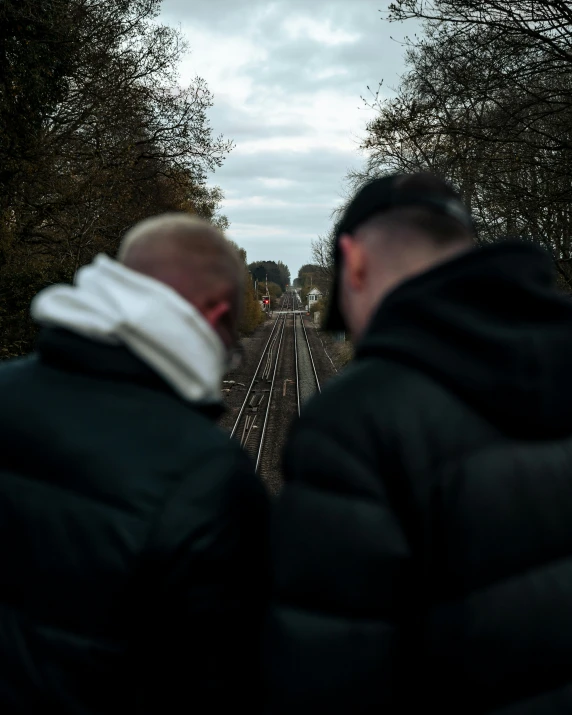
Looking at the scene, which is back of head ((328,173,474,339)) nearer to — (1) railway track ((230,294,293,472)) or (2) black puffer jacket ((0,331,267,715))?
(2) black puffer jacket ((0,331,267,715))

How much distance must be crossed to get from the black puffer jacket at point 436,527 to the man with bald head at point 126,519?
0.21 m

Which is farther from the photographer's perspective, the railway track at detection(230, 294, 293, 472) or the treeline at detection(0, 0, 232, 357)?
the railway track at detection(230, 294, 293, 472)

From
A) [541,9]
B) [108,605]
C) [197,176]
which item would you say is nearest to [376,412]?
[108,605]

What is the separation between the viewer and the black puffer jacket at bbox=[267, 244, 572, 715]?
1.27 metres

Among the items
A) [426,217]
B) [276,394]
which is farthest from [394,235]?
[276,394]

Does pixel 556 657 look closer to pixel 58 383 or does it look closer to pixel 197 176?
pixel 58 383

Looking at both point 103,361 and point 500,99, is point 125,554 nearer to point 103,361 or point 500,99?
point 103,361

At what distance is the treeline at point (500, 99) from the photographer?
10328mm

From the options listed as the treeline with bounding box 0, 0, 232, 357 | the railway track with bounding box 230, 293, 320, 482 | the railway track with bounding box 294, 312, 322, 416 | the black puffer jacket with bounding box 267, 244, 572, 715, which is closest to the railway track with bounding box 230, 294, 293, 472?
the railway track with bounding box 230, 293, 320, 482

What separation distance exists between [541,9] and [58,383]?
35.6 feet

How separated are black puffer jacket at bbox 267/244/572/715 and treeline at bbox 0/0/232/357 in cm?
1319

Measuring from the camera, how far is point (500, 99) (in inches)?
481

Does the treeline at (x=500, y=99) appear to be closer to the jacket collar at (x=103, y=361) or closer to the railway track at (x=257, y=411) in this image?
the railway track at (x=257, y=411)

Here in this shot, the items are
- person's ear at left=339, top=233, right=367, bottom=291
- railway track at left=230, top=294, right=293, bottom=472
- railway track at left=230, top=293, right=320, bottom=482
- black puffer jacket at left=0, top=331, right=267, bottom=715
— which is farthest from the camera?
railway track at left=230, top=294, right=293, bottom=472
